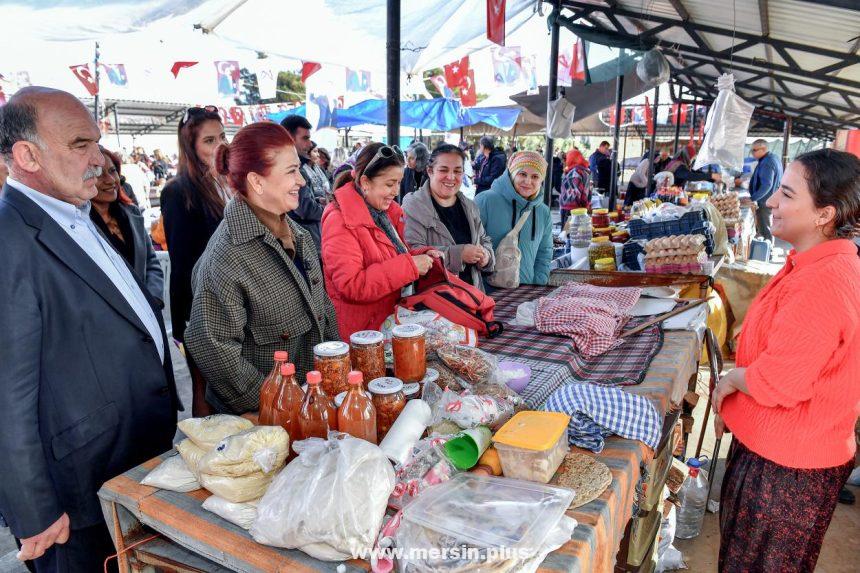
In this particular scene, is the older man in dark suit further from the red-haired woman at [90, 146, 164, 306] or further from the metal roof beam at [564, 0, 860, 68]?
the metal roof beam at [564, 0, 860, 68]

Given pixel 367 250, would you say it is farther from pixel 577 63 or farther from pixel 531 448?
pixel 577 63

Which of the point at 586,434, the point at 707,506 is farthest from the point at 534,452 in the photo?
the point at 707,506

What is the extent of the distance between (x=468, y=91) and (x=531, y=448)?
10947 millimetres

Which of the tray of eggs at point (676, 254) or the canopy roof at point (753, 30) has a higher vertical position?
the canopy roof at point (753, 30)

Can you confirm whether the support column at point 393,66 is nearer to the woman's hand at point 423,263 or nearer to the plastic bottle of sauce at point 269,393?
the woman's hand at point 423,263

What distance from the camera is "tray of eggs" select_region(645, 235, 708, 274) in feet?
12.6

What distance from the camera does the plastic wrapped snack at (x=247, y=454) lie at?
4.06ft

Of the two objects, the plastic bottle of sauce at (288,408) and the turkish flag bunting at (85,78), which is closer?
the plastic bottle of sauce at (288,408)

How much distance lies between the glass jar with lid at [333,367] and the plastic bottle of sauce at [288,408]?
9cm

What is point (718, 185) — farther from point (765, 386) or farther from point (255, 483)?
point (255, 483)

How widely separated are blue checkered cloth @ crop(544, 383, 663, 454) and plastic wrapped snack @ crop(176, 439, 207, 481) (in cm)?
103

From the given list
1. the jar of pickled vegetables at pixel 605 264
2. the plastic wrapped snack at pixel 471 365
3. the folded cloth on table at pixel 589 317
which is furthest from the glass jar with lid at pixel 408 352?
the jar of pickled vegetables at pixel 605 264

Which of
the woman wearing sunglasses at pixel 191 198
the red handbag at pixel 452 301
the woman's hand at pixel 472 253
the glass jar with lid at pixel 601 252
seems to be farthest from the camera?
the glass jar with lid at pixel 601 252

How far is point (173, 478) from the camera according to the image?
1.37m
